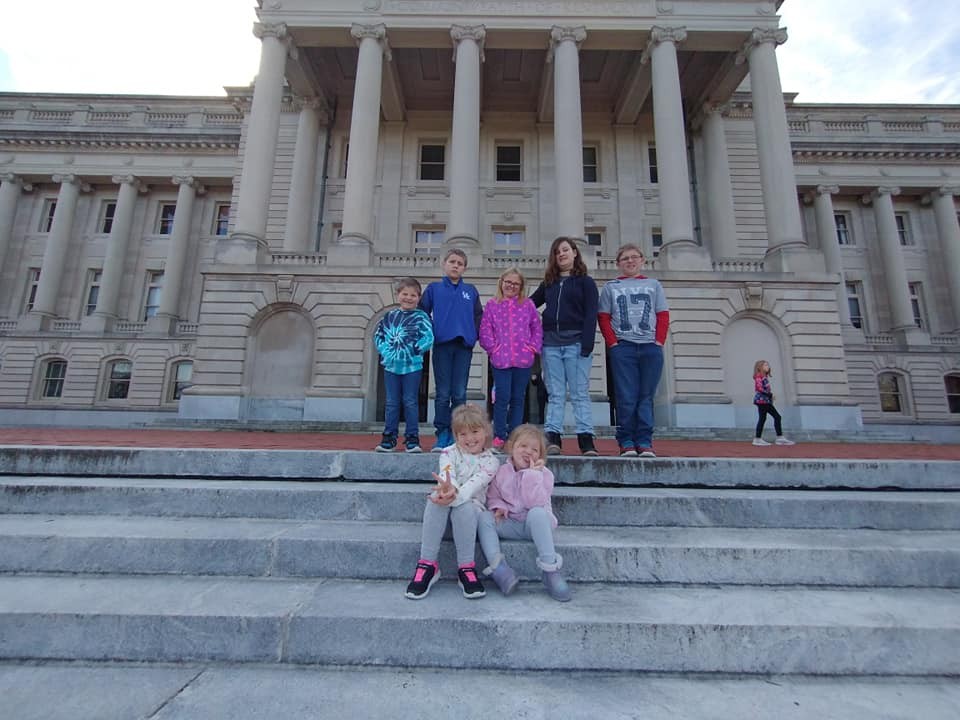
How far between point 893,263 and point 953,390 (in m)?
6.97

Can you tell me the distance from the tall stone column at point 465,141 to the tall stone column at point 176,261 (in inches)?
710

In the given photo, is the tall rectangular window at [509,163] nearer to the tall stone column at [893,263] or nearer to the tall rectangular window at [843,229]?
the tall rectangular window at [843,229]

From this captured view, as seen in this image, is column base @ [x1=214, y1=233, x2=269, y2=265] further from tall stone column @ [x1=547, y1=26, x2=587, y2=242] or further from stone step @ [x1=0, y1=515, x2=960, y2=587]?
stone step @ [x1=0, y1=515, x2=960, y2=587]

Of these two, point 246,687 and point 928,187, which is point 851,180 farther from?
point 246,687

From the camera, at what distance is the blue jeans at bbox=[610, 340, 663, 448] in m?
4.88

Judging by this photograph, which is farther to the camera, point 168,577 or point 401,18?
point 401,18

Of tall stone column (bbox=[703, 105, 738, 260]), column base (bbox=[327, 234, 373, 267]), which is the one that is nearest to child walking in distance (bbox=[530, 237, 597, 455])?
column base (bbox=[327, 234, 373, 267])

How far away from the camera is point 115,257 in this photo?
86.3 ft

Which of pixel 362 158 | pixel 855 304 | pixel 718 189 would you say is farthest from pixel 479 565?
pixel 855 304

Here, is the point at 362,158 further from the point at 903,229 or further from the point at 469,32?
the point at 903,229

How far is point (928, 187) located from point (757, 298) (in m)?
19.9

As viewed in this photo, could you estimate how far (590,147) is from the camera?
2164 cm

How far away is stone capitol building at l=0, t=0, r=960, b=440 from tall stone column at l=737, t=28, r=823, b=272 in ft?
0.28

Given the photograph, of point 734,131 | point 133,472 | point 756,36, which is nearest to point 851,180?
point 734,131
